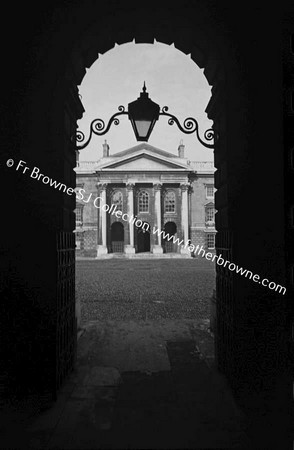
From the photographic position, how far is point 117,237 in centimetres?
3753

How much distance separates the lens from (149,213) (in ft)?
120

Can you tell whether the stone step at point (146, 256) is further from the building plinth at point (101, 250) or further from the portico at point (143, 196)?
the portico at point (143, 196)

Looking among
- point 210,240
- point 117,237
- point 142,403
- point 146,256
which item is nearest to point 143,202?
point 117,237

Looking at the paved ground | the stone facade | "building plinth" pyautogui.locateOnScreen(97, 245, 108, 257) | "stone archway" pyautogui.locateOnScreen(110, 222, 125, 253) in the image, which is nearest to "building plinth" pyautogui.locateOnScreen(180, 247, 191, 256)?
the stone facade

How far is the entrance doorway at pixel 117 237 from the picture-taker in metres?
37.2

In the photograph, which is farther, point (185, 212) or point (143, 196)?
point (143, 196)

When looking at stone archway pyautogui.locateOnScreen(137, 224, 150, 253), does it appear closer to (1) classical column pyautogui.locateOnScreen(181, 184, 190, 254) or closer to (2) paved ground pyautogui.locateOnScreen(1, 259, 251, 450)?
(1) classical column pyautogui.locateOnScreen(181, 184, 190, 254)

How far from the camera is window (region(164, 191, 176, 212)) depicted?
37.2m

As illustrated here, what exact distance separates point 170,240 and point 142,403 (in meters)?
34.0

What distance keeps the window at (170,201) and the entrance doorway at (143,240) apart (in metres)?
3.83

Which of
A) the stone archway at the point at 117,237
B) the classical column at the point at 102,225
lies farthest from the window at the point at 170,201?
the classical column at the point at 102,225

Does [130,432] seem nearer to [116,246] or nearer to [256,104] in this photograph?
[256,104]

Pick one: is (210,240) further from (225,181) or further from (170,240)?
(225,181)

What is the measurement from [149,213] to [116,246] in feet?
18.8
